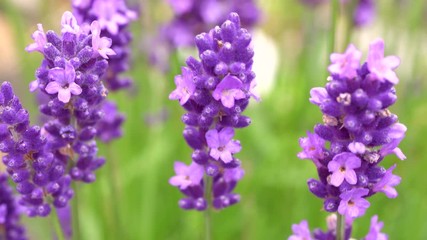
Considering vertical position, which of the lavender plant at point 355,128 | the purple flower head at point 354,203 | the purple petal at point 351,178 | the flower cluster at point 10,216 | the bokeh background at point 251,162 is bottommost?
the purple flower head at point 354,203

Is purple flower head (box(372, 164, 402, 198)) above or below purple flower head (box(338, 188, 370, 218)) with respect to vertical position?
above

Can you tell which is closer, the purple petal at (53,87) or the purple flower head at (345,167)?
the purple flower head at (345,167)

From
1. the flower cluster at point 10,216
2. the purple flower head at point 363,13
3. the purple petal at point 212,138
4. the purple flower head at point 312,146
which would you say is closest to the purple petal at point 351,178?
the purple flower head at point 312,146

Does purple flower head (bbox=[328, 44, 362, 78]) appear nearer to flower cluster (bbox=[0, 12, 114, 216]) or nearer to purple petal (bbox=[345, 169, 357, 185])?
purple petal (bbox=[345, 169, 357, 185])

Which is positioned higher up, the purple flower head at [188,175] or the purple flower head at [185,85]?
the purple flower head at [185,85]

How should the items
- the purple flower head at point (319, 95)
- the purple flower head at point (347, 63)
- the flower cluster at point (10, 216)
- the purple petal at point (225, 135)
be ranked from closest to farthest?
the purple flower head at point (347, 63), the purple flower head at point (319, 95), the purple petal at point (225, 135), the flower cluster at point (10, 216)

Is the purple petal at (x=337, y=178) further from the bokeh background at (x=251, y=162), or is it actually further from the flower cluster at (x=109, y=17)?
the bokeh background at (x=251, y=162)

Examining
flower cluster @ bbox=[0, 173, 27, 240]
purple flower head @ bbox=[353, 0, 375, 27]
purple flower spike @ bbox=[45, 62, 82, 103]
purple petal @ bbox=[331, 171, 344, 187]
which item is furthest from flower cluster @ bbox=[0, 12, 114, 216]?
purple flower head @ bbox=[353, 0, 375, 27]
